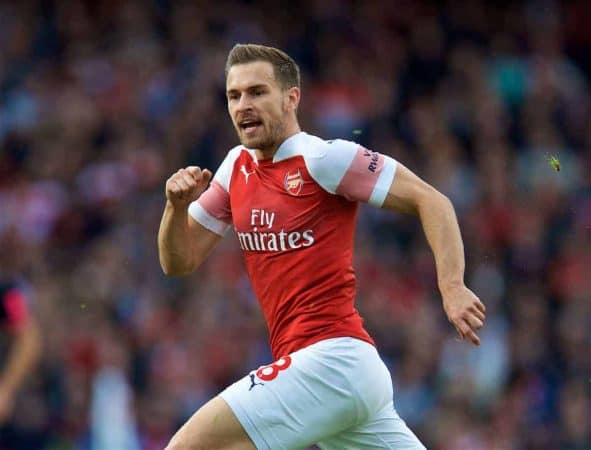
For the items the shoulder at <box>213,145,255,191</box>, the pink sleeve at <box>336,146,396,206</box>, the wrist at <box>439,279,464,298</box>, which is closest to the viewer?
the wrist at <box>439,279,464,298</box>

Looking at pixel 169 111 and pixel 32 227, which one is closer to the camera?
pixel 32 227

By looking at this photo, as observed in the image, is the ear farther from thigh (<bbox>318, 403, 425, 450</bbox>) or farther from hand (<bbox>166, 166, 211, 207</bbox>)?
thigh (<bbox>318, 403, 425, 450</bbox>)

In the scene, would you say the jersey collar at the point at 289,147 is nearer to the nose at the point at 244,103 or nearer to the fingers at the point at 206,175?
the nose at the point at 244,103

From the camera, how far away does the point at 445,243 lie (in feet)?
18.3

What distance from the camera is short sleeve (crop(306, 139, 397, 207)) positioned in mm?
5723

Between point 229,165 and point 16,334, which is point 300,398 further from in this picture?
point 16,334

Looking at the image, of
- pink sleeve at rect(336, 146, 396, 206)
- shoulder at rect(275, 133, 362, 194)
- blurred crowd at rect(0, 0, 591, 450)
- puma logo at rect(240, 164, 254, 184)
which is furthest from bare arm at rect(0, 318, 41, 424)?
pink sleeve at rect(336, 146, 396, 206)

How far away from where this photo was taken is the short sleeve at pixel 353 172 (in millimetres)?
5723

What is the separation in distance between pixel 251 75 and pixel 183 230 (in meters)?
0.79

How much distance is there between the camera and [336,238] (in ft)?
19.4

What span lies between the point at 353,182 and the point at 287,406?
979mm

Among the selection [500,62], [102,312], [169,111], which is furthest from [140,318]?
[500,62]

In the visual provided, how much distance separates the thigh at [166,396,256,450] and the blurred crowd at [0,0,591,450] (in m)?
5.65

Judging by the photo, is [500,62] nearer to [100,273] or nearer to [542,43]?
[542,43]
